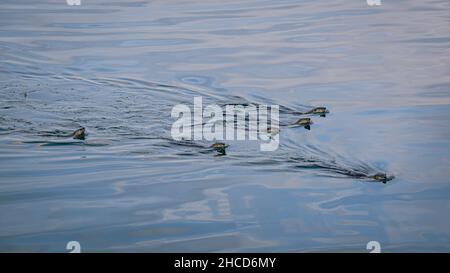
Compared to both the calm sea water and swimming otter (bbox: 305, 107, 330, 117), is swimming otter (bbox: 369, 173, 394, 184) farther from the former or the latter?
swimming otter (bbox: 305, 107, 330, 117)

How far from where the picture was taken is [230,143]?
819 cm

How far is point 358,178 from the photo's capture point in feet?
24.1

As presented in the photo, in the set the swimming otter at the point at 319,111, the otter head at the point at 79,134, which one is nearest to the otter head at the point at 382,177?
the swimming otter at the point at 319,111

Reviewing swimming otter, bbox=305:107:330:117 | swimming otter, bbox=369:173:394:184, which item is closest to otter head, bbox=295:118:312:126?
swimming otter, bbox=305:107:330:117

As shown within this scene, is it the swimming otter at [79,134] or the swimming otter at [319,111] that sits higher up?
the swimming otter at [319,111]

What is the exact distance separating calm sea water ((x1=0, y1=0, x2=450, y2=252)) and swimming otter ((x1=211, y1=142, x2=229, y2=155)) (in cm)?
7

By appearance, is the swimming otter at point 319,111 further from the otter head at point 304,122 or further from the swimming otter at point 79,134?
the swimming otter at point 79,134

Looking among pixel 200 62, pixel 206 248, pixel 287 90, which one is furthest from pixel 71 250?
pixel 200 62

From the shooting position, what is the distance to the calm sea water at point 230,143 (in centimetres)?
634

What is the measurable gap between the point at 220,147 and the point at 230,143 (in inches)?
7.6

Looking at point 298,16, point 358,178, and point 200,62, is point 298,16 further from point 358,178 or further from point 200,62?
point 358,178

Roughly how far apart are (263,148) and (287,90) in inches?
81.3

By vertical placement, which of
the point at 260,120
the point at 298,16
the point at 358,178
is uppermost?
the point at 298,16

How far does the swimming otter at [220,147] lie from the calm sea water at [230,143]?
7 centimetres
